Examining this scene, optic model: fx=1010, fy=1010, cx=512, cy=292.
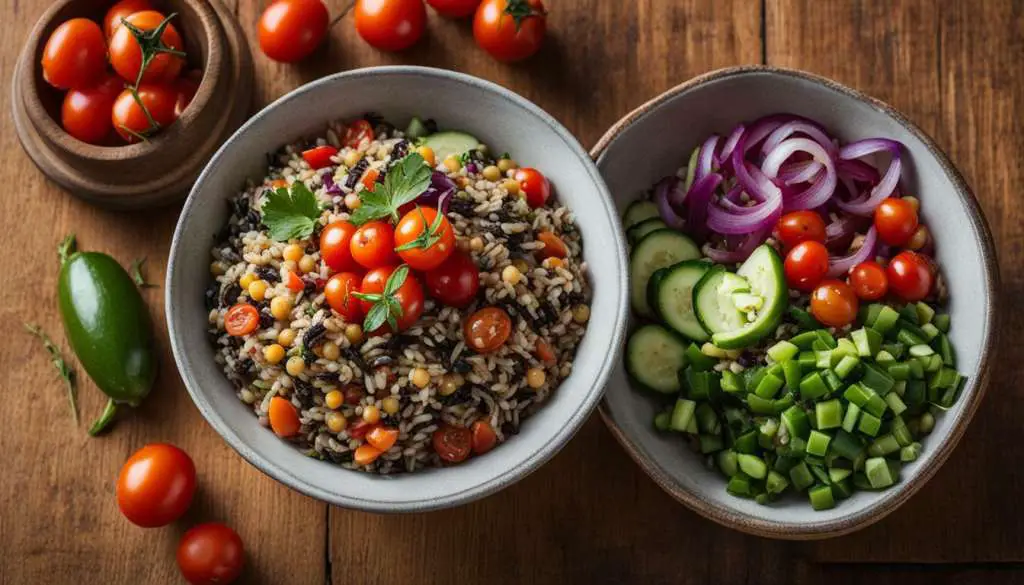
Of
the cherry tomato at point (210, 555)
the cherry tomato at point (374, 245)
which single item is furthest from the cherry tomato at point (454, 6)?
the cherry tomato at point (210, 555)

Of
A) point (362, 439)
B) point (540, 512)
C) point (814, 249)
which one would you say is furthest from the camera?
point (540, 512)

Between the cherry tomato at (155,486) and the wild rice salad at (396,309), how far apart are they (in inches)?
19.3

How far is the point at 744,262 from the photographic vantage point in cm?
347

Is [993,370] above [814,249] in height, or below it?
below

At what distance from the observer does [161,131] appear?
345 cm

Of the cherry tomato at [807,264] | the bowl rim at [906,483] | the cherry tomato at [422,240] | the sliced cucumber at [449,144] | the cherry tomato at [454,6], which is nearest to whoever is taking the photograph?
the cherry tomato at [422,240]

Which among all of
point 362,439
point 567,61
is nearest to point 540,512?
point 362,439

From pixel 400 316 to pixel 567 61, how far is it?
1.43 m

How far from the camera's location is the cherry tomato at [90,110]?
11.5ft

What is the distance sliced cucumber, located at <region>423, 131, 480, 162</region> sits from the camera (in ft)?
11.2

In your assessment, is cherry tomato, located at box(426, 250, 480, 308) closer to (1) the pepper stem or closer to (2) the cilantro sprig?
(2) the cilantro sprig

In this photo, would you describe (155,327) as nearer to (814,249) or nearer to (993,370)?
(814,249)

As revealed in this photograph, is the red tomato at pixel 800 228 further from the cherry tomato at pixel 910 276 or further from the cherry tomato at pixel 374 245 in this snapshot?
the cherry tomato at pixel 374 245

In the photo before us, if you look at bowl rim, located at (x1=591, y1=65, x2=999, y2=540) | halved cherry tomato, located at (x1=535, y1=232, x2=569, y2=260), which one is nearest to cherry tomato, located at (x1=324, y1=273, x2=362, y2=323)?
halved cherry tomato, located at (x1=535, y1=232, x2=569, y2=260)
